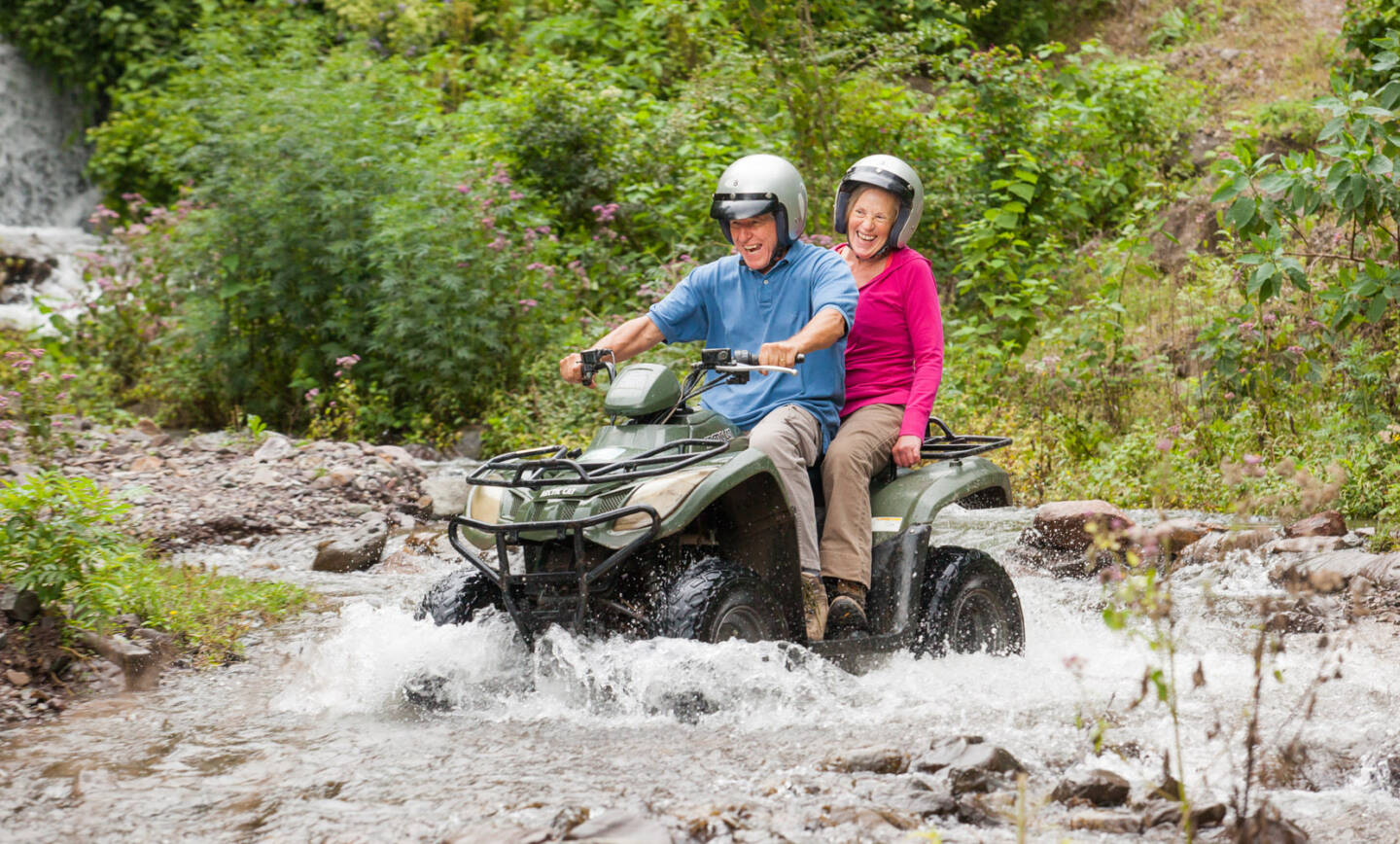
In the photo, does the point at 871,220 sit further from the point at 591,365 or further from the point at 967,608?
the point at 967,608

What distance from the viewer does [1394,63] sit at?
22.4 feet

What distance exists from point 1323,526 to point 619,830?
534 centimetres

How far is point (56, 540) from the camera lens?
192 inches

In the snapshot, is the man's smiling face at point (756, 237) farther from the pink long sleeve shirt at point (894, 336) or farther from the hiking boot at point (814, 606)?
the hiking boot at point (814, 606)

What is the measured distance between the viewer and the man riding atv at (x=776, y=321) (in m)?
4.41

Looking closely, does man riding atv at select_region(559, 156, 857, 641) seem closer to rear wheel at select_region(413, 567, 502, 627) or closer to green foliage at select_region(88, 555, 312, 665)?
rear wheel at select_region(413, 567, 502, 627)

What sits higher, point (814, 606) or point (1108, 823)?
point (814, 606)

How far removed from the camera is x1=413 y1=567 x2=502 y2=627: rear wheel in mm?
4516

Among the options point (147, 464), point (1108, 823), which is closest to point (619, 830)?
point (1108, 823)

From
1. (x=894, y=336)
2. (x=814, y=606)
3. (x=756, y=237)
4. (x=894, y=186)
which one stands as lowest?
(x=814, y=606)

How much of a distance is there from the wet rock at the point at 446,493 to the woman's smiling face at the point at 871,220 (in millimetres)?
4789

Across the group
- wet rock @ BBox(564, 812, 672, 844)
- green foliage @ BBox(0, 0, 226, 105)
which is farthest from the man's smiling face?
green foliage @ BBox(0, 0, 226, 105)

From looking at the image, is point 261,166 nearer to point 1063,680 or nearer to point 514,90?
point 514,90

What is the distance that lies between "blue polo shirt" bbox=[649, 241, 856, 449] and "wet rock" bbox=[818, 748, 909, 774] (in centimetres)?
128
